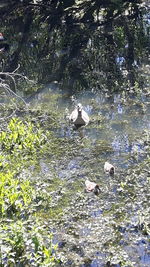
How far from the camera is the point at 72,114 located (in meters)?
11.6

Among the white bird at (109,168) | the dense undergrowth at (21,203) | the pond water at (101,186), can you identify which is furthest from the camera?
the white bird at (109,168)

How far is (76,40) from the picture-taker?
17281 millimetres

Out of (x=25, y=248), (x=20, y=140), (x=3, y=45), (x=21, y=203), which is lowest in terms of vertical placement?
(x=25, y=248)

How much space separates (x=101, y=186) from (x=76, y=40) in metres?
9.57

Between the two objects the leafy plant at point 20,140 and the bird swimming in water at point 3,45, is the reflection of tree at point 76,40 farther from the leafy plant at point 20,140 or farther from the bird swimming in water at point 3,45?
the leafy plant at point 20,140

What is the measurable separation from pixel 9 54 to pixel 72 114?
6268 millimetres

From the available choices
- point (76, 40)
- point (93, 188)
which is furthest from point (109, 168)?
point (76, 40)

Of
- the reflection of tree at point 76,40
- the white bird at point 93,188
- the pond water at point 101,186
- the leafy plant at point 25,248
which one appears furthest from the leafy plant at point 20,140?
the reflection of tree at point 76,40

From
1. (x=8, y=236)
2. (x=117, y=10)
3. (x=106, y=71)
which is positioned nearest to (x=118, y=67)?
(x=106, y=71)

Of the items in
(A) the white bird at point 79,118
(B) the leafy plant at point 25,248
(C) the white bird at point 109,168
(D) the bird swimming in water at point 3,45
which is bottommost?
(B) the leafy plant at point 25,248

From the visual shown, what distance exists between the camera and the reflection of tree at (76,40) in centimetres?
1455

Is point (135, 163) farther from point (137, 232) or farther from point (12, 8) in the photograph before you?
point (12, 8)

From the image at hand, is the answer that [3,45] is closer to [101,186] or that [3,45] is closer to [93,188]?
[101,186]

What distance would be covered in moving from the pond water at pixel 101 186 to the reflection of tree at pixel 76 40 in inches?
76.1
